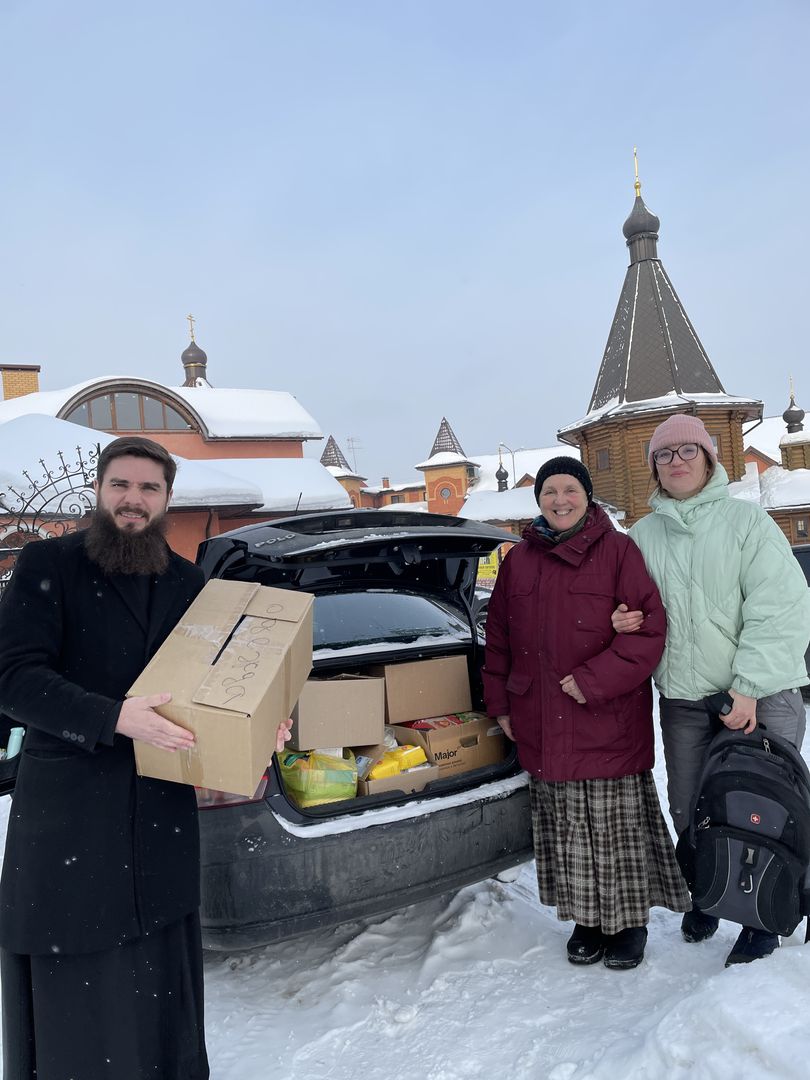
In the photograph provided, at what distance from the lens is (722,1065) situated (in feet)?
6.03

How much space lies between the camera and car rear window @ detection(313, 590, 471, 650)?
3.33 meters

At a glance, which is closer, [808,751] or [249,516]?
[808,751]

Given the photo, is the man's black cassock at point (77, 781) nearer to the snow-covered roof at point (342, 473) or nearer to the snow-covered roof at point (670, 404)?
the snow-covered roof at point (670, 404)

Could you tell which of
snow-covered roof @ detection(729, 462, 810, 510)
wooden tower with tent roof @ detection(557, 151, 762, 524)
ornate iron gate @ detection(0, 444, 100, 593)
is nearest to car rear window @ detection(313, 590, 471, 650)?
ornate iron gate @ detection(0, 444, 100, 593)

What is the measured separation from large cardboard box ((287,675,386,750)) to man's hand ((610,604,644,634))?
3.22 feet

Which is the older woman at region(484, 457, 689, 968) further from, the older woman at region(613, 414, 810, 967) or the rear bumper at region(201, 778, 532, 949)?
the rear bumper at region(201, 778, 532, 949)

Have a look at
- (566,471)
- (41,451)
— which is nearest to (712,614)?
(566,471)

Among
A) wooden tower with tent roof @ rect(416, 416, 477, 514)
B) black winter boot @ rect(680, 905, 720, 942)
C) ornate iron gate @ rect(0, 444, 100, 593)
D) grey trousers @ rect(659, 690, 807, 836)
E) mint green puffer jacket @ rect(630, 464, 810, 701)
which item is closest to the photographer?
mint green puffer jacket @ rect(630, 464, 810, 701)

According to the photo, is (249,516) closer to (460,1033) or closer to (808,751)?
(808,751)

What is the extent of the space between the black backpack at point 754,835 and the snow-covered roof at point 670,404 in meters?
26.5

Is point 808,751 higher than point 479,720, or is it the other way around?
point 479,720

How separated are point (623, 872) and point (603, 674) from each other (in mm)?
821

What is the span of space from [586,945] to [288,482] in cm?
2078

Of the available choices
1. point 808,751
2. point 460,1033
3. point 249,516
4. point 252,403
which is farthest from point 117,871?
point 252,403
